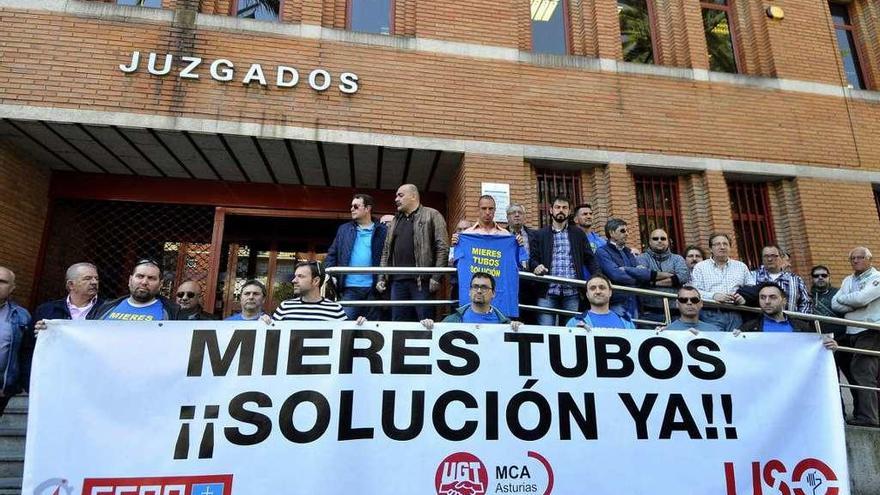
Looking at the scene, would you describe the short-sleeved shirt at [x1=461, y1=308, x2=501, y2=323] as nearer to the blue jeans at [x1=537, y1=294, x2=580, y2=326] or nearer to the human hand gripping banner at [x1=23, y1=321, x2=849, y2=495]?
the human hand gripping banner at [x1=23, y1=321, x2=849, y2=495]

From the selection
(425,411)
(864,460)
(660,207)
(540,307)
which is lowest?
(864,460)

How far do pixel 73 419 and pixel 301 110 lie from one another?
15.7 ft

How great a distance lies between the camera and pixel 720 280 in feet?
17.9

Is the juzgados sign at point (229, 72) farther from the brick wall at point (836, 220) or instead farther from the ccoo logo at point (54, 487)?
the brick wall at point (836, 220)

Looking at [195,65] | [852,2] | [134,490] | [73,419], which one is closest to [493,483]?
[134,490]

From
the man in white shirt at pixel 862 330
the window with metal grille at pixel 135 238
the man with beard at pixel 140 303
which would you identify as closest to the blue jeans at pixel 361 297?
the man with beard at pixel 140 303

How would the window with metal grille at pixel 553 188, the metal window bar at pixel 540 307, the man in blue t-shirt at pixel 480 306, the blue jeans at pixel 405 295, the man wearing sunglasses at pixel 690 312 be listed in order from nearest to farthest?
the man in blue t-shirt at pixel 480 306
the man wearing sunglasses at pixel 690 312
the metal window bar at pixel 540 307
the blue jeans at pixel 405 295
the window with metal grille at pixel 553 188

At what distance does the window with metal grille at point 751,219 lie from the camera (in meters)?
7.75

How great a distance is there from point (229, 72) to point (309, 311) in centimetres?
427

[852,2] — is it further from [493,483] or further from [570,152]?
[493,483]

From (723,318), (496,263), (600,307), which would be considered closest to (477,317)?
(496,263)

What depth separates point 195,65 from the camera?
6.62m

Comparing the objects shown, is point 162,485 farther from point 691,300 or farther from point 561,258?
point 691,300

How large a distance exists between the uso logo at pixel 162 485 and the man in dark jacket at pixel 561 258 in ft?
10.9
